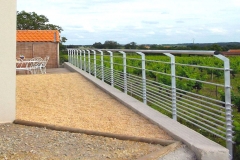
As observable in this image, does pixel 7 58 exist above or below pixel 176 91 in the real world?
above

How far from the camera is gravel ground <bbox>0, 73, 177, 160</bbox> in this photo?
14.9ft

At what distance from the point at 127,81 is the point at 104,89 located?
1.01 meters

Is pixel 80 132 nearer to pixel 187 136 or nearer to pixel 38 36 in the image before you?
pixel 187 136

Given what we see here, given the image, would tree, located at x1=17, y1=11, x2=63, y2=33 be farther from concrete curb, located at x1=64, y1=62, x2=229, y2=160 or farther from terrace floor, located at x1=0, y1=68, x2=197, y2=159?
concrete curb, located at x1=64, y1=62, x2=229, y2=160

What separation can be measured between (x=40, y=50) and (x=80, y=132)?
21105 millimetres

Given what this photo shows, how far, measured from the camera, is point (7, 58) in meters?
6.30

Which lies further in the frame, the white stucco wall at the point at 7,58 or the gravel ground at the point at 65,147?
the white stucco wall at the point at 7,58

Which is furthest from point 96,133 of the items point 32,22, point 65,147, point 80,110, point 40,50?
point 32,22

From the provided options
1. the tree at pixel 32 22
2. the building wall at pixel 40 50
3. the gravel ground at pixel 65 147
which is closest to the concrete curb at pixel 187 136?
the gravel ground at pixel 65 147

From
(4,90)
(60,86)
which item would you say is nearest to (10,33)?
(4,90)

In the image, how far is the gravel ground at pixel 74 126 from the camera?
454 centimetres

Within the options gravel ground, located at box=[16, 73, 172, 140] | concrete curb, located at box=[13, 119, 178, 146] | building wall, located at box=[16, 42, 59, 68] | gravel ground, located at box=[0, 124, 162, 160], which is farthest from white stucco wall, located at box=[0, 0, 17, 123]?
building wall, located at box=[16, 42, 59, 68]

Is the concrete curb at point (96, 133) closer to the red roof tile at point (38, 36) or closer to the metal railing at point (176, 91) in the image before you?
the metal railing at point (176, 91)

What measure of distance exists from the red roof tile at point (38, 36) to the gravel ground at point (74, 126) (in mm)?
17737
